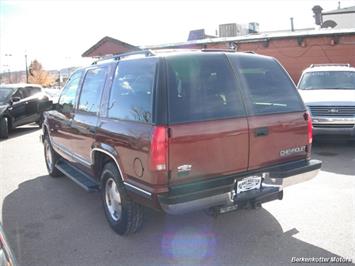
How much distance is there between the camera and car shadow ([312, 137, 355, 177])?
276 inches

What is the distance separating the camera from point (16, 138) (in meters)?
13.0

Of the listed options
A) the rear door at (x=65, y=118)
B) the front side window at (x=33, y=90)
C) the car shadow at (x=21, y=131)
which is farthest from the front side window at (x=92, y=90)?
the front side window at (x=33, y=90)

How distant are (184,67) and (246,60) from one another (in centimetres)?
80

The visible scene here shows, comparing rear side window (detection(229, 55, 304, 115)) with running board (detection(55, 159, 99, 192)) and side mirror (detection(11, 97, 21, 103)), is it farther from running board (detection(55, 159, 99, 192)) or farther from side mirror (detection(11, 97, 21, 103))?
side mirror (detection(11, 97, 21, 103))

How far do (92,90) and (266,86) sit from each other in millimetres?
2231

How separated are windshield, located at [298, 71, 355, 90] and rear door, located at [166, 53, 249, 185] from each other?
6533mm

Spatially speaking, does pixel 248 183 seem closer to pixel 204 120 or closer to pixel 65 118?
pixel 204 120

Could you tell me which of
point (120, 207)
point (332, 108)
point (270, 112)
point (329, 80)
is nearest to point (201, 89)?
point (270, 112)

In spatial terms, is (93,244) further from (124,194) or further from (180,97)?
(180,97)

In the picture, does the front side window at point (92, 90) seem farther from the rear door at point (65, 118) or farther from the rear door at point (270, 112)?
the rear door at point (270, 112)

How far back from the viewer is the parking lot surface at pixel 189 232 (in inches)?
156

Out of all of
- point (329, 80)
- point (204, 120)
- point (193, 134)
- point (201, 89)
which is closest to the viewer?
point (193, 134)

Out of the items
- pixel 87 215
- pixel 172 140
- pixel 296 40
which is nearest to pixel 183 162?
pixel 172 140

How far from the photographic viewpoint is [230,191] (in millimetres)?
3846
